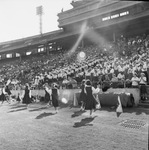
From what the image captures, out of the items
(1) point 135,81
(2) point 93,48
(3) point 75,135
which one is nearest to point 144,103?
(1) point 135,81

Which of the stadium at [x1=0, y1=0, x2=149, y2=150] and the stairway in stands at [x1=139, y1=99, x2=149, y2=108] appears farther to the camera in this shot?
the stairway in stands at [x1=139, y1=99, x2=149, y2=108]

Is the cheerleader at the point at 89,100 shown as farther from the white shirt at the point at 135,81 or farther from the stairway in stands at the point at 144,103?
the white shirt at the point at 135,81

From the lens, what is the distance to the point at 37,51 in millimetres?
40031

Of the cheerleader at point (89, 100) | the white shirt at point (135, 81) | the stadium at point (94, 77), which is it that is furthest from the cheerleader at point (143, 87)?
the cheerleader at point (89, 100)

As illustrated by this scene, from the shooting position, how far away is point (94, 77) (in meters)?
15.4

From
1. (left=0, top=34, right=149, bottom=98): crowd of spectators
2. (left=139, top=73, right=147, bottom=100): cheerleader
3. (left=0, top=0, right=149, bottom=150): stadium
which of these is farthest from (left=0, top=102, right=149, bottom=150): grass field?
(left=0, top=34, right=149, bottom=98): crowd of spectators

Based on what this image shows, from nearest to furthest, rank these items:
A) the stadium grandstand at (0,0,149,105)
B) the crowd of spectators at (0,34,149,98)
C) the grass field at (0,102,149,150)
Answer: the grass field at (0,102,149,150) → the crowd of spectators at (0,34,149,98) → the stadium grandstand at (0,0,149,105)

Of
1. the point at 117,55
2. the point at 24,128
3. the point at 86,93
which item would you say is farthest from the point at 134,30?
the point at 24,128

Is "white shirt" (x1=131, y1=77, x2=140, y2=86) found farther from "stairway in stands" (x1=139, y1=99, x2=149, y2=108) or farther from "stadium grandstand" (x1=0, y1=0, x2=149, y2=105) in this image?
"stairway in stands" (x1=139, y1=99, x2=149, y2=108)

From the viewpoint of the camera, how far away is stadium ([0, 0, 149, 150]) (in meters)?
7.21

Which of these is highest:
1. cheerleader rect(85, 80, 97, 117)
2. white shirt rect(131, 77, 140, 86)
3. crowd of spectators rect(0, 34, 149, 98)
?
crowd of spectators rect(0, 34, 149, 98)

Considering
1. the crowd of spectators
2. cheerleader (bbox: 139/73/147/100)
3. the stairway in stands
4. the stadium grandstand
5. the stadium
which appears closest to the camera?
the stadium

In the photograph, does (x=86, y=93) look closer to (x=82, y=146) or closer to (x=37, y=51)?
(x=82, y=146)

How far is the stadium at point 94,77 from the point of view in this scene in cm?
721
